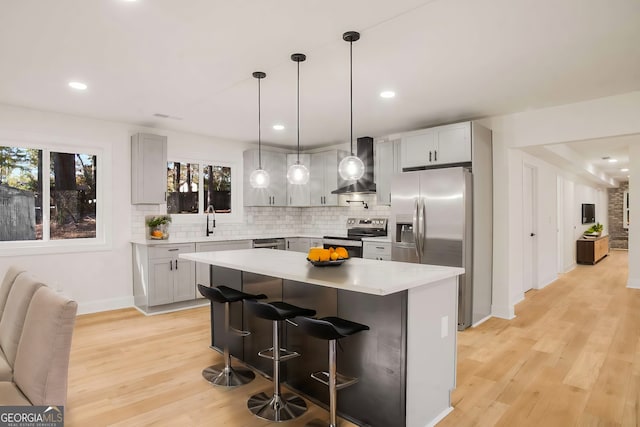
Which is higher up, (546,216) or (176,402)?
(546,216)

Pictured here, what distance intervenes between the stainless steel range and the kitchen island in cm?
251

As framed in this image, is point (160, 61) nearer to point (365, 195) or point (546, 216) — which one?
point (365, 195)

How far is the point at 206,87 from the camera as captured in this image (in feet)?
12.2

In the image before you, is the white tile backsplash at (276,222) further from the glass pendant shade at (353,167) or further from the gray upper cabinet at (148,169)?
the glass pendant shade at (353,167)

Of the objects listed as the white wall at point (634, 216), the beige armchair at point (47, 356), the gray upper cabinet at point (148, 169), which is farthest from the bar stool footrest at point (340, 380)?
the white wall at point (634, 216)

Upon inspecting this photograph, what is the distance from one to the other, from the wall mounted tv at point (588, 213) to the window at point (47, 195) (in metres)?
11.0

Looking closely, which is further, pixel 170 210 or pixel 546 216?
pixel 546 216

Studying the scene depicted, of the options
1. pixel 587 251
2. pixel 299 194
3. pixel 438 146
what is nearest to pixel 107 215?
pixel 299 194

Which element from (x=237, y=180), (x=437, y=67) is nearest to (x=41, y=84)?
(x=237, y=180)

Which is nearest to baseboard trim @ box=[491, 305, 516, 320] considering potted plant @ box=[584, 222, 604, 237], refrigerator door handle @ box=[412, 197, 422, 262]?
refrigerator door handle @ box=[412, 197, 422, 262]

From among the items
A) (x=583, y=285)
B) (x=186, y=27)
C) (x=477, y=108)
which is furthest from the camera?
(x=583, y=285)

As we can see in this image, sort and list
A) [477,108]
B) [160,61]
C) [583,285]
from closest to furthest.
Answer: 1. [160,61]
2. [477,108]
3. [583,285]

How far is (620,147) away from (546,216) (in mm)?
1613

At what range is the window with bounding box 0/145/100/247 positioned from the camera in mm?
4434
